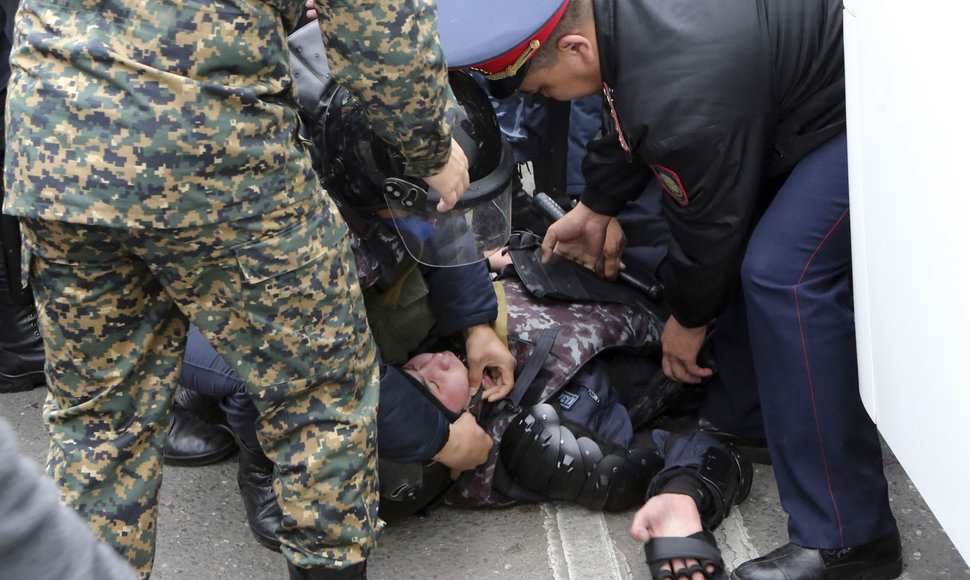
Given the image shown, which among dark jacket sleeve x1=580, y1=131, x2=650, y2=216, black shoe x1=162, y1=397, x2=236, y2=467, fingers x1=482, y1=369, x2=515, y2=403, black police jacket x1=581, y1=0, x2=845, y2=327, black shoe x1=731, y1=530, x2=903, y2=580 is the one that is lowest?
black shoe x1=162, y1=397, x2=236, y2=467

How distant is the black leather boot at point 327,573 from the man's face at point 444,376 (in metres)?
0.49

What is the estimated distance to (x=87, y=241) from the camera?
1586 millimetres

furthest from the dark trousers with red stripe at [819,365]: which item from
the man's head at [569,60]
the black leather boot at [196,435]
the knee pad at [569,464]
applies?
the black leather boot at [196,435]

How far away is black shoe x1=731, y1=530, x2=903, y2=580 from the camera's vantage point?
6.28ft

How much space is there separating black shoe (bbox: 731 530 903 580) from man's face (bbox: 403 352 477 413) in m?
0.70

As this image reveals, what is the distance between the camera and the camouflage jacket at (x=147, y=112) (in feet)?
4.89

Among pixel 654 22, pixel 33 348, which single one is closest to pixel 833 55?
pixel 654 22

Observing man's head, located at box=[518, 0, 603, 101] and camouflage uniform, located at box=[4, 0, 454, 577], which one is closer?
camouflage uniform, located at box=[4, 0, 454, 577]

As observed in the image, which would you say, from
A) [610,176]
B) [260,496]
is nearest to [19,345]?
[260,496]

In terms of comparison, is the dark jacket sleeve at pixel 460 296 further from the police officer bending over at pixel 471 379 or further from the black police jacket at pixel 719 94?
the black police jacket at pixel 719 94

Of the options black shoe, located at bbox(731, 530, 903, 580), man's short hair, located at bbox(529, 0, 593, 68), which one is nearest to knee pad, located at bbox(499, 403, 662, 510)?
black shoe, located at bbox(731, 530, 903, 580)

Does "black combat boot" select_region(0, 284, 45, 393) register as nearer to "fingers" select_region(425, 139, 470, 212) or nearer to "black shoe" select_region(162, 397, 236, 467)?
"black shoe" select_region(162, 397, 236, 467)

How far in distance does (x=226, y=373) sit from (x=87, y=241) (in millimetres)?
597

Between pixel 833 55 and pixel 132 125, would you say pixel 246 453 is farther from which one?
pixel 833 55
